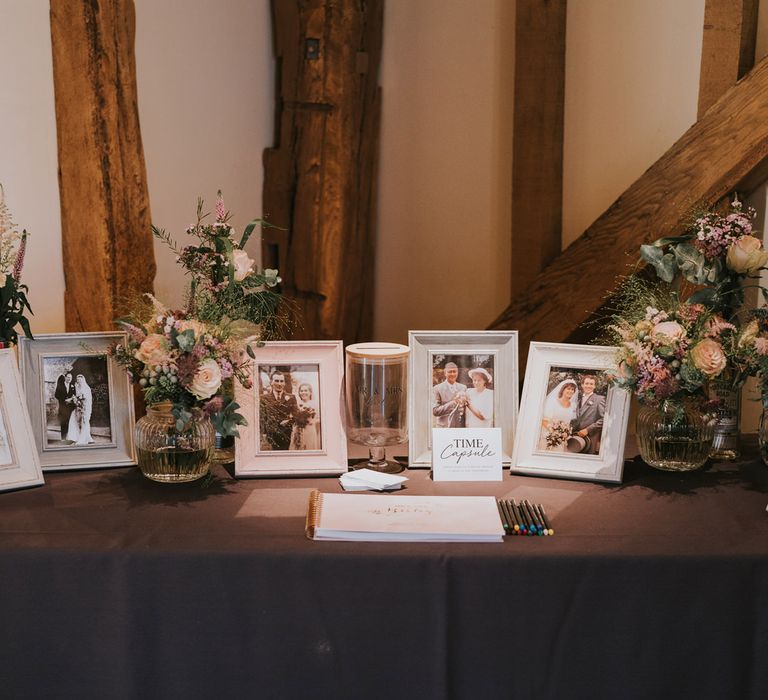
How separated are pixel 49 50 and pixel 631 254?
1552mm

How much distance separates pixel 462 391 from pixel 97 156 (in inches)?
37.3

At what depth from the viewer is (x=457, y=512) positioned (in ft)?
5.02

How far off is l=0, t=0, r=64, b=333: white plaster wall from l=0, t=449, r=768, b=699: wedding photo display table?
717 mm

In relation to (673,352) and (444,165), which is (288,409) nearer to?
(673,352)

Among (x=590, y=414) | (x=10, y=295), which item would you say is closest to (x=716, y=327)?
(x=590, y=414)

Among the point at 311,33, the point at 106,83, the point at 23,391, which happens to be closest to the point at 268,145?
the point at 311,33

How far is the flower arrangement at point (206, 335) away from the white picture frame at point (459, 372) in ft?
1.05

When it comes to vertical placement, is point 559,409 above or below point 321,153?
below

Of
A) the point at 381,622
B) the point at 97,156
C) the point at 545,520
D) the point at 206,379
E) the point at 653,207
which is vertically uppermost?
the point at 97,156

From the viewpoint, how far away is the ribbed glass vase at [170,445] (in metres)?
1.65

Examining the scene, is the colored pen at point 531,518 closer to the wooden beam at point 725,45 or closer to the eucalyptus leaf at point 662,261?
the eucalyptus leaf at point 662,261

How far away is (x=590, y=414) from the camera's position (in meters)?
1.77

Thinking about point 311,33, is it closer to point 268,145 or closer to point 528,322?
point 268,145

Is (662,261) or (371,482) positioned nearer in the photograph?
(371,482)
